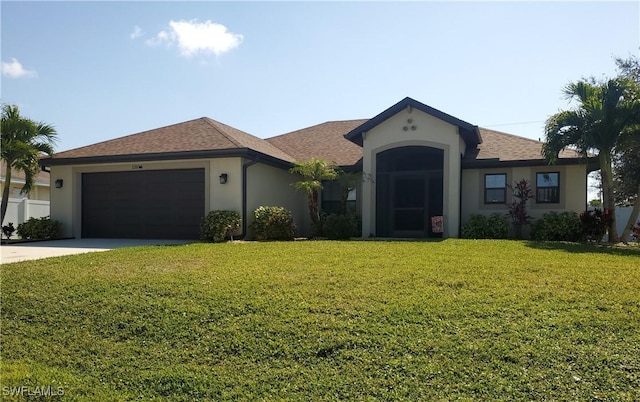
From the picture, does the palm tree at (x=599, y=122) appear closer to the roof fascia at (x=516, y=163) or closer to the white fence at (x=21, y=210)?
the roof fascia at (x=516, y=163)

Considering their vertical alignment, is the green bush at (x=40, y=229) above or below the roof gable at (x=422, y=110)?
below

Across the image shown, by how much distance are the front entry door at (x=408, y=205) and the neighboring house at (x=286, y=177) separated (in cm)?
4

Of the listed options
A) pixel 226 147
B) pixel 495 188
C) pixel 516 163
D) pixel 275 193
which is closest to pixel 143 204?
pixel 226 147

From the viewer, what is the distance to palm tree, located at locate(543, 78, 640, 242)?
12641 mm

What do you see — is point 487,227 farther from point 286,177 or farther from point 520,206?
point 286,177

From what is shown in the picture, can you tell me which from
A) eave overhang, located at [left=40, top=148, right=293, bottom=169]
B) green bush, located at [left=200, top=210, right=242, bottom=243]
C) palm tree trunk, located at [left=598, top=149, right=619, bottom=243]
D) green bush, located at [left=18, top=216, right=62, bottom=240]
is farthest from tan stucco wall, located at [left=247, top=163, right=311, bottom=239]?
palm tree trunk, located at [left=598, top=149, right=619, bottom=243]

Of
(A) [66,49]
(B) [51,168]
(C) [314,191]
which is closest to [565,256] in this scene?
(C) [314,191]

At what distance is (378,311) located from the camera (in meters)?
5.33

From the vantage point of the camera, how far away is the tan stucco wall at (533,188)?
50.6ft

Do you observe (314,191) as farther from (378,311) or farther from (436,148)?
(378,311)

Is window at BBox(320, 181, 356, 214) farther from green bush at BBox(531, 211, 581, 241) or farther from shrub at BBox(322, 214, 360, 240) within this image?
green bush at BBox(531, 211, 581, 241)

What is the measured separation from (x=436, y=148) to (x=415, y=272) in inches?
368

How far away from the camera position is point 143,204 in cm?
1599

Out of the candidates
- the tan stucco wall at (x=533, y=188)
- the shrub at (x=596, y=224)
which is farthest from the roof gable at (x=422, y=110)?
the shrub at (x=596, y=224)
